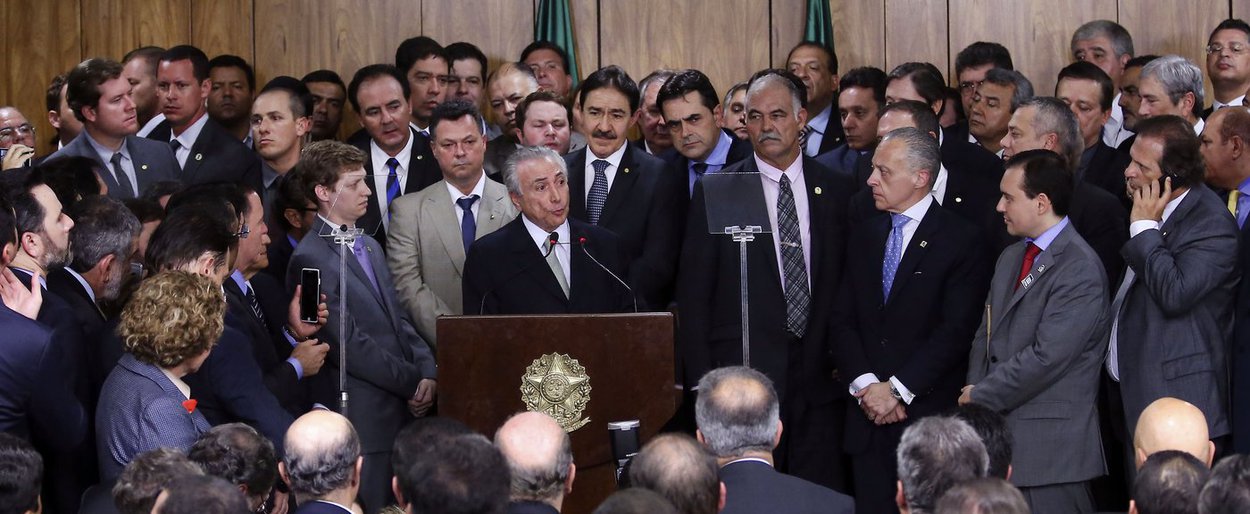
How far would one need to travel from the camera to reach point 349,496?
3.35 m

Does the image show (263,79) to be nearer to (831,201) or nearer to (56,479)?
(831,201)

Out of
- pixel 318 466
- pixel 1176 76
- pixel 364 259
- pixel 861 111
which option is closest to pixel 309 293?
pixel 364 259

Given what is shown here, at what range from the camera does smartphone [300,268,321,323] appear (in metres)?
4.71

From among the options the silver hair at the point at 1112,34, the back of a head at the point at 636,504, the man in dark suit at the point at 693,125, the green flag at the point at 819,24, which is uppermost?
the green flag at the point at 819,24

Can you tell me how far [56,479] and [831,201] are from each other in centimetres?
289

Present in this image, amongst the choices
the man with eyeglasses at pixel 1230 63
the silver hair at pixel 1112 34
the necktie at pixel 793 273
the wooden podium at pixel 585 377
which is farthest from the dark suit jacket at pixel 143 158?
the man with eyeglasses at pixel 1230 63

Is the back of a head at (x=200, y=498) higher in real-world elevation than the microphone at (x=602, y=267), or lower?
lower

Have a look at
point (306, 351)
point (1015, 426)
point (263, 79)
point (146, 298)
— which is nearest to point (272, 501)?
point (146, 298)

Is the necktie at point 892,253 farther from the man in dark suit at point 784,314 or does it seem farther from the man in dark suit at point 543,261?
the man in dark suit at point 543,261

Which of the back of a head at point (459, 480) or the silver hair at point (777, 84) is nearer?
the back of a head at point (459, 480)

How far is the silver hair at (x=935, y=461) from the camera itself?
3.21 m

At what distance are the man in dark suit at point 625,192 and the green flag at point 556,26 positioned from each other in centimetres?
197

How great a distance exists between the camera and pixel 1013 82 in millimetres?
6680

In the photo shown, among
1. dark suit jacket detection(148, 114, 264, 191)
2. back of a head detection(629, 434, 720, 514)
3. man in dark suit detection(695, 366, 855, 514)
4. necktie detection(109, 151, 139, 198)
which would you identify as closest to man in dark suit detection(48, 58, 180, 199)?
necktie detection(109, 151, 139, 198)
